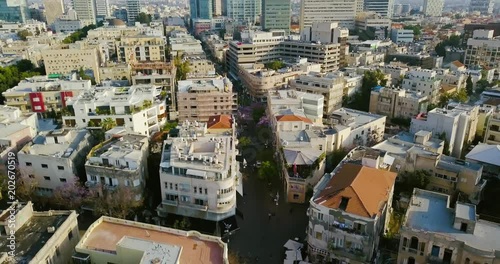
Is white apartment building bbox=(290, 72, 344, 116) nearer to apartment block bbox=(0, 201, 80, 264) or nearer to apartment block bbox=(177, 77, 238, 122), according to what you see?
apartment block bbox=(177, 77, 238, 122)

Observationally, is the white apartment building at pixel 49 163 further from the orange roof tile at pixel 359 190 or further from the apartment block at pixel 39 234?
the orange roof tile at pixel 359 190

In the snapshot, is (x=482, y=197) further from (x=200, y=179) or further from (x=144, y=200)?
(x=144, y=200)

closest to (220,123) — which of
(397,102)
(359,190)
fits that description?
(359,190)

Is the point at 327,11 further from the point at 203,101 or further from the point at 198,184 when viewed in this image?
the point at 198,184

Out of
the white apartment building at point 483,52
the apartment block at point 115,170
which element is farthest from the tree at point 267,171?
the white apartment building at point 483,52

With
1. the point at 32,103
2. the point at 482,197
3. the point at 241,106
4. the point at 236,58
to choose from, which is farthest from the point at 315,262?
the point at 236,58

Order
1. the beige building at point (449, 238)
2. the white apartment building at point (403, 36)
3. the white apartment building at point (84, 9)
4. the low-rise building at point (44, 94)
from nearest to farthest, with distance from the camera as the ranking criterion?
the beige building at point (449, 238) < the low-rise building at point (44, 94) < the white apartment building at point (403, 36) < the white apartment building at point (84, 9)
